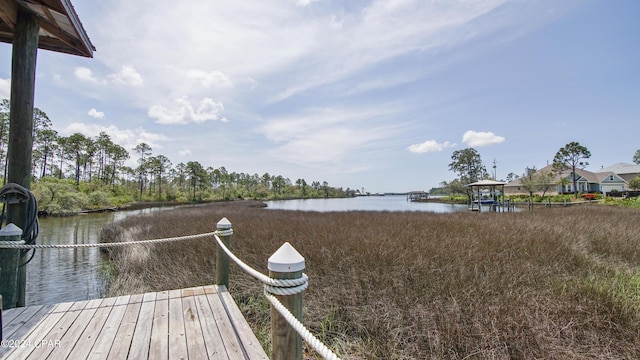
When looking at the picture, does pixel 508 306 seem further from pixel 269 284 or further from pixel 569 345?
pixel 269 284

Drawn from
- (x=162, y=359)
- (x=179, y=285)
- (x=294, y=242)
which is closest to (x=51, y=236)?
(x=179, y=285)

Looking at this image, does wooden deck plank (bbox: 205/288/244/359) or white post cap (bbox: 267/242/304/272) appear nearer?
white post cap (bbox: 267/242/304/272)

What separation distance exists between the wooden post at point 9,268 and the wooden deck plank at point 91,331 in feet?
2.53

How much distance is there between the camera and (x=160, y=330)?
2.15 meters

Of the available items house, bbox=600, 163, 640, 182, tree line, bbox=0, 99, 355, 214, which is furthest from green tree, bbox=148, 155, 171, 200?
house, bbox=600, 163, 640, 182

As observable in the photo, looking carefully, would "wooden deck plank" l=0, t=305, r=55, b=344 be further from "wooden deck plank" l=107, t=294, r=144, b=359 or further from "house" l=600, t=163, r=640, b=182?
"house" l=600, t=163, r=640, b=182

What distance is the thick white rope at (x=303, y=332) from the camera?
922 mm

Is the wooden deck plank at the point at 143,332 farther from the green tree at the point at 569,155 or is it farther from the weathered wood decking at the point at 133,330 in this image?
the green tree at the point at 569,155

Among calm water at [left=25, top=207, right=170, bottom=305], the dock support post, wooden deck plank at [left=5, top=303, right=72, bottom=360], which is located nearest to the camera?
wooden deck plank at [left=5, top=303, right=72, bottom=360]

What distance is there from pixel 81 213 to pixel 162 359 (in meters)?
28.2

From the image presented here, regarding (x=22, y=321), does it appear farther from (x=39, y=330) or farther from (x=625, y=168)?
(x=625, y=168)

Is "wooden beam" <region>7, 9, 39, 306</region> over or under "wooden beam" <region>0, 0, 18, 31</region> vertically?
under

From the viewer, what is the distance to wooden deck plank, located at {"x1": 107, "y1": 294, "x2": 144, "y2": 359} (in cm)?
185

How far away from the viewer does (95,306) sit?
2625 mm
